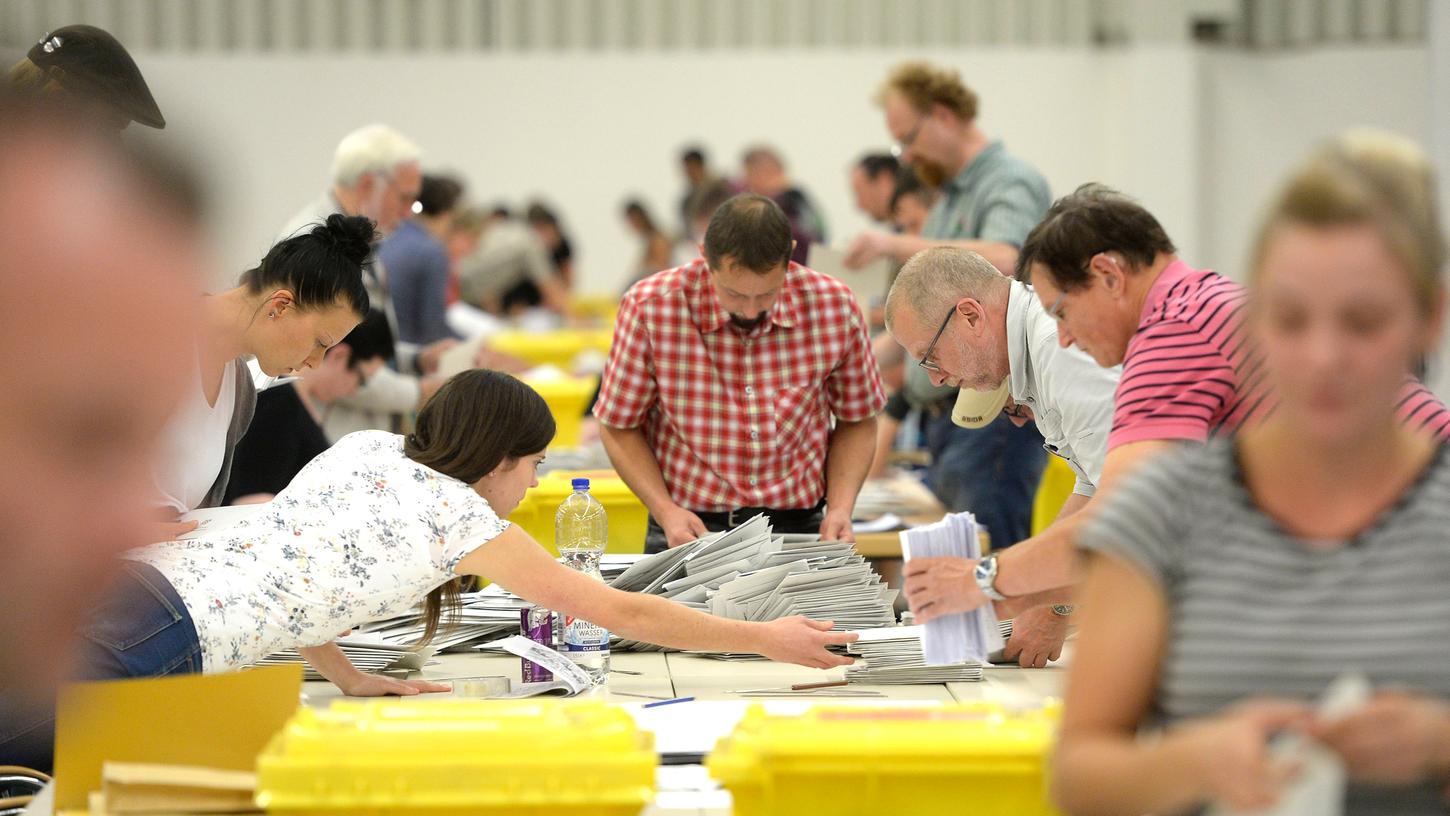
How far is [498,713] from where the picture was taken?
64.9 inches

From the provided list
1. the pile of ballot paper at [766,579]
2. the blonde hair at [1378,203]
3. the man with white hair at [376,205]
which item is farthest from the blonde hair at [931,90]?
the blonde hair at [1378,203]

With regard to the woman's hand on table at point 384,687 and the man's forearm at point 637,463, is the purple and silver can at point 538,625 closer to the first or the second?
the woman's hand on table at point 384,687

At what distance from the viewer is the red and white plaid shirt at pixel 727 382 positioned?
140 inches

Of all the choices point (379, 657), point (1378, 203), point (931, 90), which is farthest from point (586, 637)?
point (931, 90)

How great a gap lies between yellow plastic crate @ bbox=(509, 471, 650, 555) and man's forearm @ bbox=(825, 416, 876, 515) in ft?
1.56

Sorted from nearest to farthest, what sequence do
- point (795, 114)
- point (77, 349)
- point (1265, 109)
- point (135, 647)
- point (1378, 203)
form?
point (77, 349)
point (1378, 203)
point (135, 647)
point (1265, 109)
point (795, 114)

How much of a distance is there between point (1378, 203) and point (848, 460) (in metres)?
2.40

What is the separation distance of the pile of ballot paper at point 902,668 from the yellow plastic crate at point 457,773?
1.00 m

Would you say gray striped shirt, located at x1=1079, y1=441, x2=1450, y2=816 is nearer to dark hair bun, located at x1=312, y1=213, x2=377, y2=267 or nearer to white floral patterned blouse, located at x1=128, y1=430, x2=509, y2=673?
white floral patterned blouse, located at x1=128, y1=430, x2=509, y2=673

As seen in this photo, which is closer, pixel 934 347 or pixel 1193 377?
pixel 1193 377

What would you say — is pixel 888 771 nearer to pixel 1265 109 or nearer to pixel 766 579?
pixel 766 579

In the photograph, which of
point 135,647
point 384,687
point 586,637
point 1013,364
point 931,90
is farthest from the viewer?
point 931,90

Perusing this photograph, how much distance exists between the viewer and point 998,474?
4438mm

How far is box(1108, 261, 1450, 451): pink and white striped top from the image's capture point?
202cm
